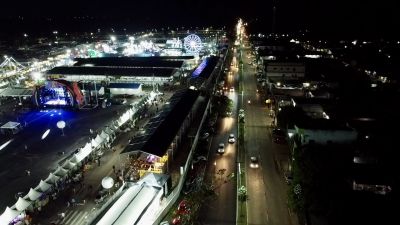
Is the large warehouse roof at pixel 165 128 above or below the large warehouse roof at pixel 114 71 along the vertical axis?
below

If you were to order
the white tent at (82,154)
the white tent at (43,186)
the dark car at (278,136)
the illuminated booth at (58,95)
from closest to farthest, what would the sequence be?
1. the white tent at (43,186)
2. the white tent at (82,154)
3. the dark car at (278,136)
4. the illuminated booth at (58,95)

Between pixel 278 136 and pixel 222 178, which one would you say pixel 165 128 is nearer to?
pixel 222 178

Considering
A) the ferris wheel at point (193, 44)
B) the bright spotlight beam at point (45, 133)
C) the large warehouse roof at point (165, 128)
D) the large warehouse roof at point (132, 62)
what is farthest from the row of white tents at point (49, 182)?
the ferris wheel at point (193, 44)

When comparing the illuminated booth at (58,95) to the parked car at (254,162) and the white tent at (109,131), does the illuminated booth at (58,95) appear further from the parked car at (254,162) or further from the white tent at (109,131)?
the parked car at (254,162)

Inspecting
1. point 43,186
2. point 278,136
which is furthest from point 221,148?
point 43,186

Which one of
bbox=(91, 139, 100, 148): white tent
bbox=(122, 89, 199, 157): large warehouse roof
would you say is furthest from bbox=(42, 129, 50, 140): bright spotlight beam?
bbox=(122, 89, 199, 157): large warehouse roof

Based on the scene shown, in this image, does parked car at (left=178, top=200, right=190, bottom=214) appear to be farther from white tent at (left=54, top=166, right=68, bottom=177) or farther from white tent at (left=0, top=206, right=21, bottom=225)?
white tent at (left=0, top=206, right=21, bottom=225)

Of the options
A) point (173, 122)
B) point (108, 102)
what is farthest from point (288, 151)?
point (108, 102)
